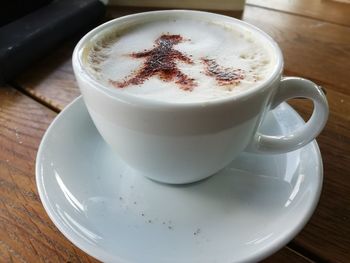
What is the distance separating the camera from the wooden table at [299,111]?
0.46 metres

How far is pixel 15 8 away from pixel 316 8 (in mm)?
844

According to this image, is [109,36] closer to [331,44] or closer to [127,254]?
[127,254]

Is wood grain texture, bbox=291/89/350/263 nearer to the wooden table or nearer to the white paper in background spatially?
the wooden table

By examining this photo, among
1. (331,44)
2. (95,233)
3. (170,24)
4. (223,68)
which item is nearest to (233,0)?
(331,44)

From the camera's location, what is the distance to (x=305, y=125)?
511mm

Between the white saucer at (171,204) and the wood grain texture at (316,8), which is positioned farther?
the wood grain texture at (316,8)

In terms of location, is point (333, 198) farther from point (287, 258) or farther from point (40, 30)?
point (40, 30)

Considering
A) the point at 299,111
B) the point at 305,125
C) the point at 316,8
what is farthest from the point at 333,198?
the point at 316,8

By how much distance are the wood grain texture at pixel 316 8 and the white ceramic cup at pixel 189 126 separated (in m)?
0.63

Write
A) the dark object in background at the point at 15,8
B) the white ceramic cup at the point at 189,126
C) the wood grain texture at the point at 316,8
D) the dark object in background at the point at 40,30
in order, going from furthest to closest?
1. the wood grain texture at the point at 316,8
2. the dark object in background at the point at 15,8
3. the dark object in background at the point at 40,30
4. the white ceramic cup at the point at 189,126

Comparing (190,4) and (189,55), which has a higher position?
(189,55)

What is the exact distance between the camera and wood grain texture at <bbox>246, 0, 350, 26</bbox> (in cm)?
107

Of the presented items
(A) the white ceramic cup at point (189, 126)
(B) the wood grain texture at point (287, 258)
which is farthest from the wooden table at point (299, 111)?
(A) the white ceramic cup at point (189, 126)

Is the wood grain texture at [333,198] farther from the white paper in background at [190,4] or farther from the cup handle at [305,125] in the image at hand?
the white paper in background at [190,4]
